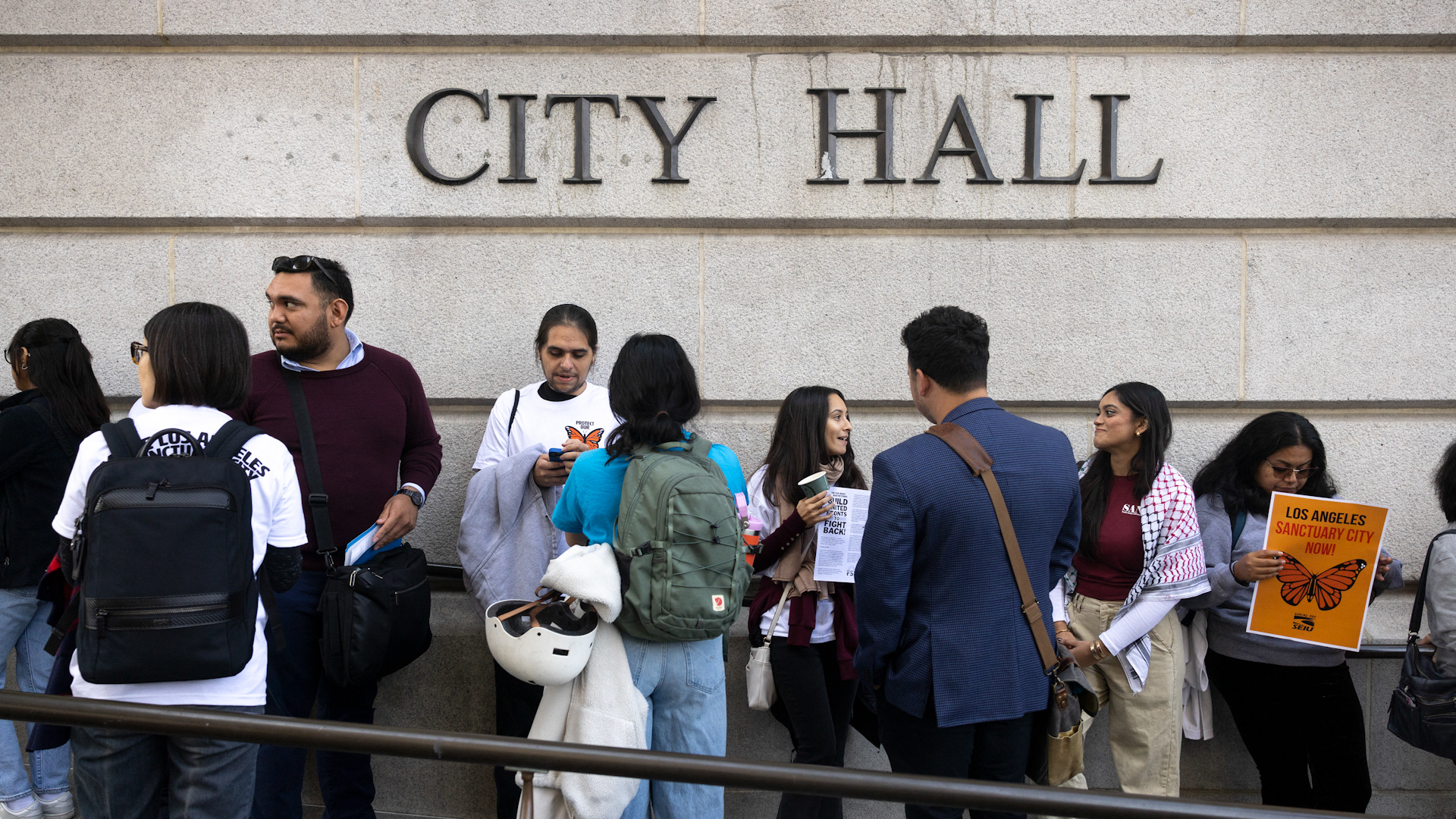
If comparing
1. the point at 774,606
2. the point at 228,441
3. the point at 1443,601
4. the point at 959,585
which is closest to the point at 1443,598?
the point at 1443,601

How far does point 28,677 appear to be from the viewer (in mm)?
4031

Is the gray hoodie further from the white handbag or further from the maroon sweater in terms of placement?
the white handbag

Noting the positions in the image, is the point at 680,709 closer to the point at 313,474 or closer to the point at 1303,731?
the point at 313,474

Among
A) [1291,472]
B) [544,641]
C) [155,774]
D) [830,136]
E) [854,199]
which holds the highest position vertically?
[830,136]

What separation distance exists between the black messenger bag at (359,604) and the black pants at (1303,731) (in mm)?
3446

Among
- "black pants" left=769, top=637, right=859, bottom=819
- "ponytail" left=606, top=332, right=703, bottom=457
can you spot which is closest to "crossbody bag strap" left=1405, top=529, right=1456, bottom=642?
"black pants" left=769, top=637, right=859, bottom=819

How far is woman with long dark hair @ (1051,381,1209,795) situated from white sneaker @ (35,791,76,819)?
446 centimetres

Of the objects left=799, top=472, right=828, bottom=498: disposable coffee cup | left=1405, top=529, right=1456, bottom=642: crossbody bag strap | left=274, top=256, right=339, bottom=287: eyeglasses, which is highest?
left=274, top=256, right=339, bottom=287: eyeglasses

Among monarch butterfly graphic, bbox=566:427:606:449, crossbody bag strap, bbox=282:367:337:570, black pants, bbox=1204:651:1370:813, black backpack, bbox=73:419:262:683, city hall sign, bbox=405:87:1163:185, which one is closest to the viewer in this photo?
black backpack, bbox=73:419:262:683

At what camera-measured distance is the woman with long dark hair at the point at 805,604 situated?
3.52m

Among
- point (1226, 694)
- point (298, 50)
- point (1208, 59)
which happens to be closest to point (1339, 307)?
point (1208, 59)

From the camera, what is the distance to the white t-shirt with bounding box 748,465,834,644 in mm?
3547

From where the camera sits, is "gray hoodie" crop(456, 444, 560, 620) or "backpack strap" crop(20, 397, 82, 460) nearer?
"gray hoodie" crop(456, 444, 560, 620)

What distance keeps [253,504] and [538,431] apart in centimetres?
145
